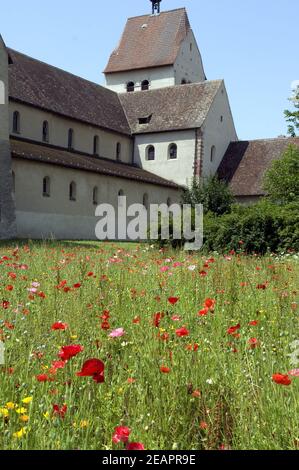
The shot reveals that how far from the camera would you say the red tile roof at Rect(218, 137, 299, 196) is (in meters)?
39.5

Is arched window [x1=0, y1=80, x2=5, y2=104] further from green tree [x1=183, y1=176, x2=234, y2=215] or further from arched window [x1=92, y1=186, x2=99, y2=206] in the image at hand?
green tree [x1=183, y1=176, x2=234, y2=215]

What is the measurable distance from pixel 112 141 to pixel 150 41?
16.5m

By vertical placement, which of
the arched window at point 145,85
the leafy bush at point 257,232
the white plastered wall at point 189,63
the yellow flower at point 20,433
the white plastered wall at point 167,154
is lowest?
the yellow flower at point 20,433

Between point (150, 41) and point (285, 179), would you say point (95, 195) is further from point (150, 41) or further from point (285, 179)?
point (150, 41)

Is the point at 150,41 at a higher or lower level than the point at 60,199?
higher

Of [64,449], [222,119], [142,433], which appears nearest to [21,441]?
[64,449]

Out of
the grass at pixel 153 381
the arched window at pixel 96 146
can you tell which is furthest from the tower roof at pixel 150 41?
the grass at pixel 153 381

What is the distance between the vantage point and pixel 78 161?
3312 centimetres

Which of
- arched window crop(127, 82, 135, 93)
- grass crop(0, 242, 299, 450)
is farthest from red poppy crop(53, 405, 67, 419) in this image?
arched window crop(127, 82, 135, 93)

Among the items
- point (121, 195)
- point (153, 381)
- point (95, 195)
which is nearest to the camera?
point (153, 381)

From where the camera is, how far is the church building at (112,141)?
2870 cm

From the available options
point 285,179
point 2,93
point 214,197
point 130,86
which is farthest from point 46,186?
point 130,86

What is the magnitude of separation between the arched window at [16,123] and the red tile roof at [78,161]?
0.79 m

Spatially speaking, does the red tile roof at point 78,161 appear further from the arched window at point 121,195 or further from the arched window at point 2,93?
the arched window at point 2,93
